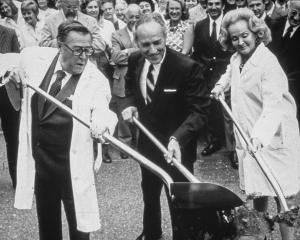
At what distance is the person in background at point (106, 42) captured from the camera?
8.10m

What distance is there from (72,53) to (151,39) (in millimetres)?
660

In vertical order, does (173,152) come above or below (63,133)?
below

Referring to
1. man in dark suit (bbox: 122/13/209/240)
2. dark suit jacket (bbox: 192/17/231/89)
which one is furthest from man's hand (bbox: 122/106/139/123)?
dark suit jacket (bbox: 192/17/231/89)

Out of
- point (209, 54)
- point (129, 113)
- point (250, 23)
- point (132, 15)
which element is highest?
point (132, 15)

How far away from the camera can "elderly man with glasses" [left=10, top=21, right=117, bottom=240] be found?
404 cm

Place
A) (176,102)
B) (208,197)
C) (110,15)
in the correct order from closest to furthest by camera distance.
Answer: (208,197) < (176,102) < (110,15)

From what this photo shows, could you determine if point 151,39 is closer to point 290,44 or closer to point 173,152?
point 173,152

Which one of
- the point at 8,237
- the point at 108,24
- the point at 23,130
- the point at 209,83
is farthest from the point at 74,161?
the point at 108,24

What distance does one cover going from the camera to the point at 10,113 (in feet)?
22.4

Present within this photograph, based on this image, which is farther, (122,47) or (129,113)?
(122,47)

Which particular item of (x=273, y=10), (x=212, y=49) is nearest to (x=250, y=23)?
(x=212, y=49)

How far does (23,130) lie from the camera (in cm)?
427

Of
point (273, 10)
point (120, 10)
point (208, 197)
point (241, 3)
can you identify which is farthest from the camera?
point (120, 10)

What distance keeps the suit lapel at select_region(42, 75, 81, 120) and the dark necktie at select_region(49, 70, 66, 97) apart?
60 mm
